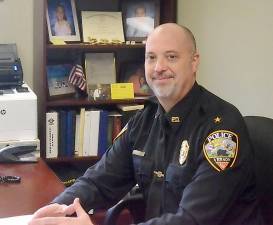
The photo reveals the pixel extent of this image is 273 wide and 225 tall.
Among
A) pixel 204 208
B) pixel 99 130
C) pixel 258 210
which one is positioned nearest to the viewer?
pixel 204 208

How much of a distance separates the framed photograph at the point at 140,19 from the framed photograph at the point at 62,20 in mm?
352

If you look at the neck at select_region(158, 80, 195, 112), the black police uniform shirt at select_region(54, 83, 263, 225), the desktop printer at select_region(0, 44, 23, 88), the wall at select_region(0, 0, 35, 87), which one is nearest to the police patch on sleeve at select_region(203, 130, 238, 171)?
the black police uniform shirt at select_region(54, 83, 263, 225)

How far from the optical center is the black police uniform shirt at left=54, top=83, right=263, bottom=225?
55.3 inches

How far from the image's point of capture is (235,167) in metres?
1.43

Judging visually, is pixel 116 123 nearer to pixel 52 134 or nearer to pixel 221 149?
pixel 52 134

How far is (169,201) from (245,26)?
3.89ft

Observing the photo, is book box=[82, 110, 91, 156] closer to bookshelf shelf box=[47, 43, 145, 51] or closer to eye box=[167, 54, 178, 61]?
bookshelf shelf box=[47, 43, 145, 51]

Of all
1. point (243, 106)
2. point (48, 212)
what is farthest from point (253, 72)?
point (48, 212)

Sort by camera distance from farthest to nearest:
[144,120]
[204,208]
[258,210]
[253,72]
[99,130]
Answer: [99,130] < [253,72] < [144,120] < [258,210] < [204,208]

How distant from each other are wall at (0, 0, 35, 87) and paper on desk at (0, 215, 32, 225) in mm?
1694

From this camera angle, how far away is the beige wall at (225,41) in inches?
88.7

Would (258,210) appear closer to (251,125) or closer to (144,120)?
(251,125)

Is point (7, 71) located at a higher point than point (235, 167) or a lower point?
higher

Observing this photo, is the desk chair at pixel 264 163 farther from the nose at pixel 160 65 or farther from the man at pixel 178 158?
the nose at pixel 160 65
